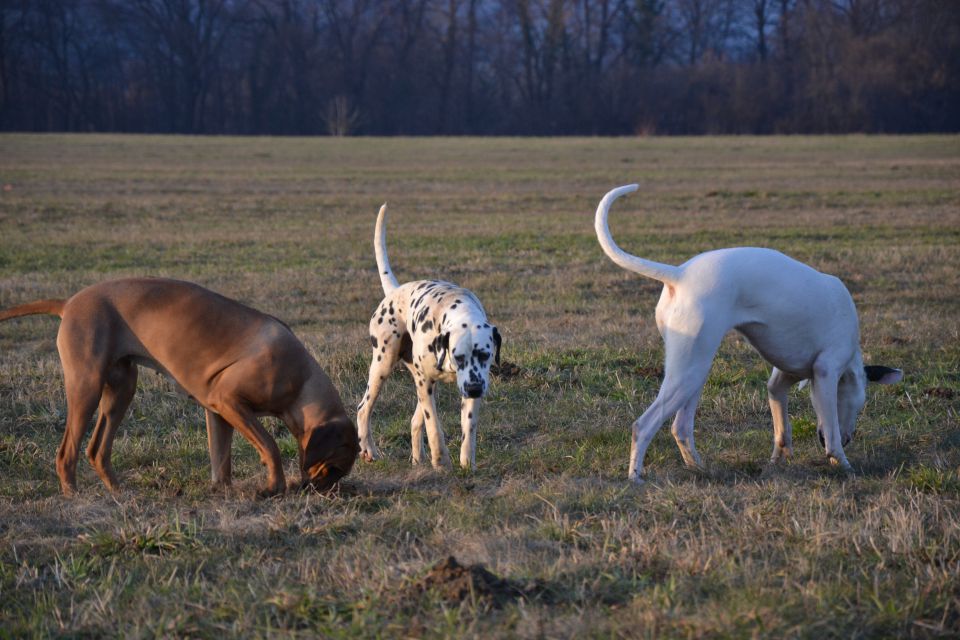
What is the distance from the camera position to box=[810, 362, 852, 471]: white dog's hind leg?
5.94 metres

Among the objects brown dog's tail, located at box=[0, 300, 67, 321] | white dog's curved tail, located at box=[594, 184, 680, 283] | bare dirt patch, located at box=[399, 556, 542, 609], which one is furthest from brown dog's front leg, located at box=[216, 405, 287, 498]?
white dog's curved tail, located at box=[594, 184, 680, 283]

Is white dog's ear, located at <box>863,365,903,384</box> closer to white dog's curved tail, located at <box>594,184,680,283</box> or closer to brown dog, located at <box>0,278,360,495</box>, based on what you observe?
white dog's curved tail, located at <box>594,184,680,283</box>

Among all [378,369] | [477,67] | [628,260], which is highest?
[477,67]

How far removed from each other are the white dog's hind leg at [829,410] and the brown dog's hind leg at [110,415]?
12.4ft

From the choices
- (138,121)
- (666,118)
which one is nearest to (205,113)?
(138,121)

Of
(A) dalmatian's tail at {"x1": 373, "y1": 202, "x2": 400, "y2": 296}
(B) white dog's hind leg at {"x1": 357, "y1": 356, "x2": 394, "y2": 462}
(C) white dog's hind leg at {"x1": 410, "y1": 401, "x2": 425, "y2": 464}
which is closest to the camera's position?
(C) white dog's hind leg at {"x1": 410, "y1": 401, "x2": 425, "y2": 464}

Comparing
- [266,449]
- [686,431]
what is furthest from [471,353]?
[686,431]

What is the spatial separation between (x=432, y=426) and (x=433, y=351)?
1.43 ft

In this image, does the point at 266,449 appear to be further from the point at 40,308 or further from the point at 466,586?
the point at 466,586

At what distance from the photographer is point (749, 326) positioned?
232 inches

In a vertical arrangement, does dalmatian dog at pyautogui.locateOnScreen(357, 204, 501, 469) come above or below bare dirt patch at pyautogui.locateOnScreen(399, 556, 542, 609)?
above

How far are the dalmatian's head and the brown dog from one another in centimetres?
64

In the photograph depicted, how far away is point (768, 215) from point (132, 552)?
1718cm

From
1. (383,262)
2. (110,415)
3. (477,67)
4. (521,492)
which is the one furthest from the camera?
(477,67)
